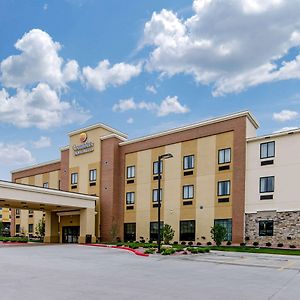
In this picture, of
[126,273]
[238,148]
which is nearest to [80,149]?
[238,148]

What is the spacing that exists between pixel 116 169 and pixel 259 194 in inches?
649

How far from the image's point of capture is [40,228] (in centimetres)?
4681

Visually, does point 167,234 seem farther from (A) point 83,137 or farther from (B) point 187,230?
(A) point 83,137

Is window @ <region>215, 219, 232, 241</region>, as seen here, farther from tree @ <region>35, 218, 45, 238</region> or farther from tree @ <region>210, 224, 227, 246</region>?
tree @ <region>35, 218, 45, 238</region>

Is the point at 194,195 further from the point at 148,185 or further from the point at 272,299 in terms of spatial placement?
the point at 272,299

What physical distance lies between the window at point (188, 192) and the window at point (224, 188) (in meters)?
3.00

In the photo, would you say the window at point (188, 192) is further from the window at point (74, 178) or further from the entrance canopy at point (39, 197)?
the window at point (74, 178)

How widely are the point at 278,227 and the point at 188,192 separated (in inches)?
356

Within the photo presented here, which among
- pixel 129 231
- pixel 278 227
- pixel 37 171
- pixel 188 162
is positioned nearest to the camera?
pixel 278 227

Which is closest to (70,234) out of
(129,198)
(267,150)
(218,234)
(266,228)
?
(129,198)

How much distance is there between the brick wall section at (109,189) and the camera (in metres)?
39.6

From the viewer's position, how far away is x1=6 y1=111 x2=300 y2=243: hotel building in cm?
3028

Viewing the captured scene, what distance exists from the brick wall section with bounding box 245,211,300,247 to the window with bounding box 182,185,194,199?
596cm

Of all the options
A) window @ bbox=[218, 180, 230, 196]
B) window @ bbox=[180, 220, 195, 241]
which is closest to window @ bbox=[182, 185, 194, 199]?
window @ bbox=[180, 220, 195, 241]
